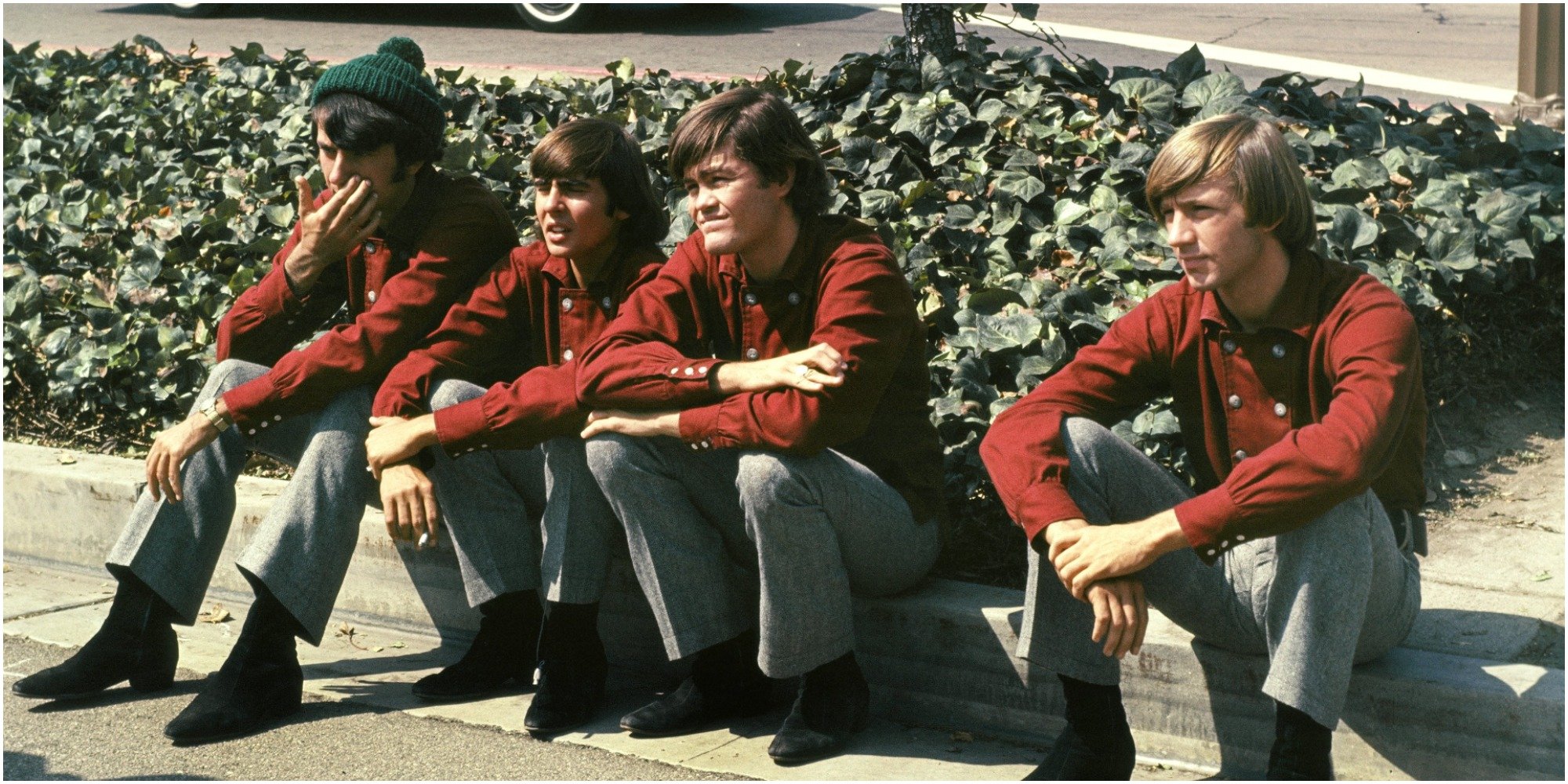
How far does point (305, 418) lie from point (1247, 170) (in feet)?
7.87

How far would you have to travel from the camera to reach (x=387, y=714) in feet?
13.2

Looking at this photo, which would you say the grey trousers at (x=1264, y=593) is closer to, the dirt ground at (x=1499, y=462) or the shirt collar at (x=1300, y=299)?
the shirt collar at (x=1300, y=299)

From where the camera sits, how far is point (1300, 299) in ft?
10.7

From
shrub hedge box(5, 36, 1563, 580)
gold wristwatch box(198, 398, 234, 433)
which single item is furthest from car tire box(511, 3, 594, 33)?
gold wristwatch box(198, 398, 234, 433)

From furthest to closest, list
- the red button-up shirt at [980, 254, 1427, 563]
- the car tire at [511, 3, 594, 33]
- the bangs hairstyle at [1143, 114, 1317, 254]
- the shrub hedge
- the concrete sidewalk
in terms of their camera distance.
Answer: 1. the car tire at [511, 3, 594, 33]
2. the shrub hedge
3. the concrete sidewalk
4. the bangs hairstyle at [1143, 114, 1317, 254]
5. the red button-up shirt at [980, 254, 1427, 563]

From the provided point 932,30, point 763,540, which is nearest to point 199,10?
point 932,30

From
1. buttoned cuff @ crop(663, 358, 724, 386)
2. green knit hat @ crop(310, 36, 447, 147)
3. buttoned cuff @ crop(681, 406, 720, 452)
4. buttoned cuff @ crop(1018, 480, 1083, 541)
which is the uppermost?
green knit hat @ crop(310, 36, 447, 147)

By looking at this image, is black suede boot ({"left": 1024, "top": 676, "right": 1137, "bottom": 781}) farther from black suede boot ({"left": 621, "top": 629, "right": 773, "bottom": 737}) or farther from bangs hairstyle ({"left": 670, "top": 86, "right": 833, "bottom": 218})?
bangs hairstyle ({"left": 670, "top": 86, "right": 833, "bottom": 218})

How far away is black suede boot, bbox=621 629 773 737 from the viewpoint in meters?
3.82

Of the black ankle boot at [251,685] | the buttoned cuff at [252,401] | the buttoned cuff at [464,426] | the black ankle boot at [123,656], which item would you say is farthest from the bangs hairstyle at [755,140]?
the black ankle boot at [123,656]

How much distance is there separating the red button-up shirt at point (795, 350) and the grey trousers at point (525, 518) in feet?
0.77

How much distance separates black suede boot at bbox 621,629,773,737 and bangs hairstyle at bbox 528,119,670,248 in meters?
1.05

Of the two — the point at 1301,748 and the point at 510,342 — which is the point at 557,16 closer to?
the point at 510,342

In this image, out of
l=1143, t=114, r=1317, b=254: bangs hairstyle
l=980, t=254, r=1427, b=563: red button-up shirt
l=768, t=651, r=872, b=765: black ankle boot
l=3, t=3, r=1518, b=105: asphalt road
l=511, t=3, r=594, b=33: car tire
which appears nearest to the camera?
l=980, t=254, r=1427, b=563: red button-up shirt
